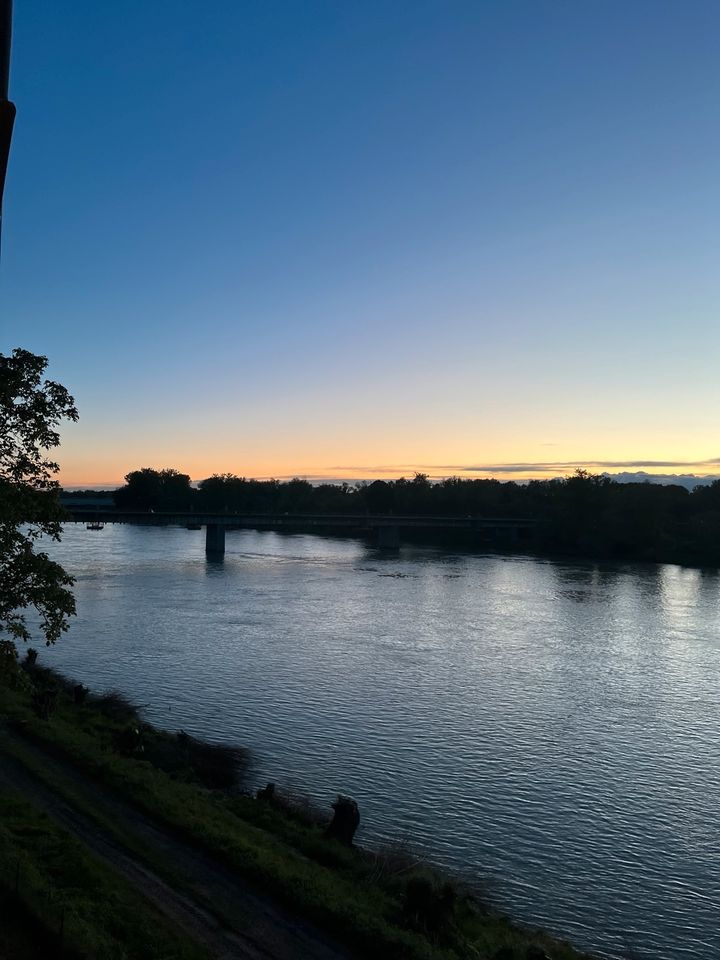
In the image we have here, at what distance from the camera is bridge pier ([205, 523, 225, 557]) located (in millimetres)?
136125

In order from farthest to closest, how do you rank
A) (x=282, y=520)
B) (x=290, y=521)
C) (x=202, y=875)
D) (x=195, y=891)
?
(x=290, y=521), (x=282, y=520), (x=202, y=875), (x=195, y=891)

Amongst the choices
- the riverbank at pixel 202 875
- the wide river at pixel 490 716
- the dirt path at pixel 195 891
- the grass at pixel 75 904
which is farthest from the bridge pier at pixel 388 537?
the grass at pixel 75 904

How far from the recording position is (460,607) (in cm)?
8006

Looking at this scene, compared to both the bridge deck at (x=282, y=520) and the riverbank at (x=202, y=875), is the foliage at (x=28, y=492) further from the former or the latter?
the bridge deck at (x=282, y=520)

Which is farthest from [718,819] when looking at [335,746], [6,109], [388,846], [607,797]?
[6,109]

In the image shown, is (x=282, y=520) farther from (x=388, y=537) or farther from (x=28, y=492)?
(x=28, y=492)

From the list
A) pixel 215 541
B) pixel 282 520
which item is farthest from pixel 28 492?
pixel 282 520

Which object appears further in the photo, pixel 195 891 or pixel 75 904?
pixel 195 891

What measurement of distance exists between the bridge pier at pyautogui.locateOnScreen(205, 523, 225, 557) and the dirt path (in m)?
114

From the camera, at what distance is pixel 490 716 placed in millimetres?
39781

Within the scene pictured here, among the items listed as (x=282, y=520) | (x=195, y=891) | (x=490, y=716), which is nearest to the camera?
(x=195, y=891)

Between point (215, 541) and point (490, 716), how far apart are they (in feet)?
340

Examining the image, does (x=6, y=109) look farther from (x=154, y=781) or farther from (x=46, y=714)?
(x=46, y=714)

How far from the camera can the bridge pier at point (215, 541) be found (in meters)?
136
